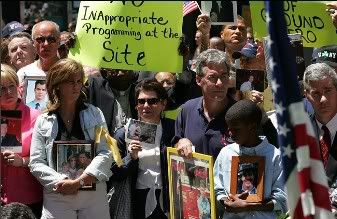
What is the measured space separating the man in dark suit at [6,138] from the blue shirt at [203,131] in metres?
1.14

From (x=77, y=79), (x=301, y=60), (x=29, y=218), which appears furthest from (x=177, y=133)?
(x=29, y=218)

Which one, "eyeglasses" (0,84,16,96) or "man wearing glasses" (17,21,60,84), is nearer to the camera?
"eyeglasses" (0,84,16,96)

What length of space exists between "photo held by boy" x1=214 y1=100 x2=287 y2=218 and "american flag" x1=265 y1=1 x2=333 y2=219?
1.67 meters

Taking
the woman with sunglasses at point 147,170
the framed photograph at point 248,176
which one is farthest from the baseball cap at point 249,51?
the framed photograph at point 248,176

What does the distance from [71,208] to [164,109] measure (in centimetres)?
123

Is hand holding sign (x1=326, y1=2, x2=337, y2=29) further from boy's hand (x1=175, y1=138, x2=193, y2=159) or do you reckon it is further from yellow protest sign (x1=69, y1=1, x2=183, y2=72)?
boy's hand (x1=175, y1=138, x2=193, y2=159)

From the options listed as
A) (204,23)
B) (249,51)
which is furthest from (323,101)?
(204,23)

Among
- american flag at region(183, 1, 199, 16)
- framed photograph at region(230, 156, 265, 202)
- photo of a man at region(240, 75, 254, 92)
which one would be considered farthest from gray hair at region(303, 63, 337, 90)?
american flag at region(183, 1, 199, 16)

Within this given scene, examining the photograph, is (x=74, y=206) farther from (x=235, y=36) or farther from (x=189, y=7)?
(x=189, y=7)

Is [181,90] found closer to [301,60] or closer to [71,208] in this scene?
[301,60]

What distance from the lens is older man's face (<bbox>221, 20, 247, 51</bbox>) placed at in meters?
9.16

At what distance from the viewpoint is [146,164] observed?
7.35 m

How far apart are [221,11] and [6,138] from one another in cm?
264

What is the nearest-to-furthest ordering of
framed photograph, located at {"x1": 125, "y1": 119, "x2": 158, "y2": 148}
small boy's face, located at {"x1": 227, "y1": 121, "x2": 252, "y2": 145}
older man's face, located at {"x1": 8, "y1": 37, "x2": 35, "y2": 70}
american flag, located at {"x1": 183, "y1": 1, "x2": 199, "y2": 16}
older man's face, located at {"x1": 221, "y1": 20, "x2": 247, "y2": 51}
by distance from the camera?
1. small boy's face, located at {"x1": 227, "y1": 121, "x2": 252, "y2": 145}
2. framed photograph, located at {"x1": 125, "y1": 119, "x2": 158, "y2": 148}
3. older man's face, located at {"x1": 8, "y1": 37, "x2": 35, "y2": 70}
4. older man's face, located at {"x1": 221, "y1": 20, "x2": 247, "y2": 51}
5. american flag, located at {"x1": 183, "y1": 1, "x2": 199, "y2": 16}
